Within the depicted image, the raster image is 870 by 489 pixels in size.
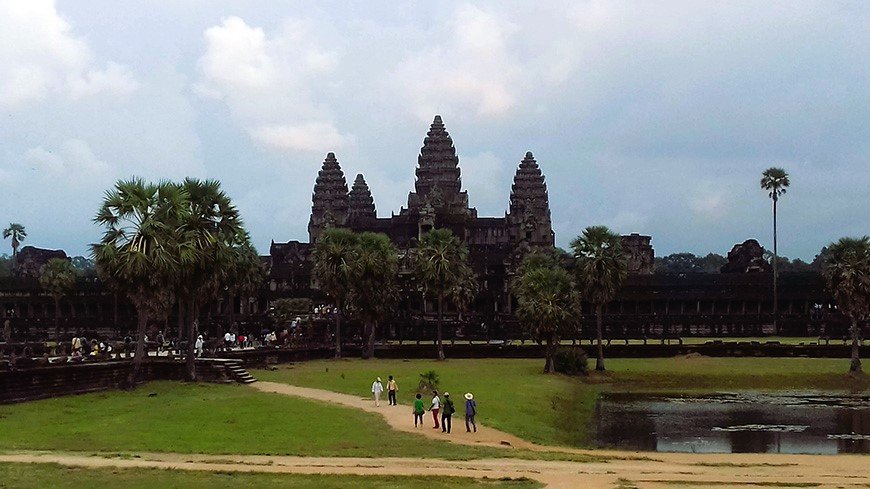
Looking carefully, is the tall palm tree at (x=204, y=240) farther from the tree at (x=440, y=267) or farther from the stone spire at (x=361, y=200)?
the stone spire at (x=361, y=200)

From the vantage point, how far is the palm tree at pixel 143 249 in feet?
144

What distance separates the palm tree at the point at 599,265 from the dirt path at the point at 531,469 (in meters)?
36.2

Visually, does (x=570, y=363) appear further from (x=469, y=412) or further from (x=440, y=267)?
(x=469, y=412)

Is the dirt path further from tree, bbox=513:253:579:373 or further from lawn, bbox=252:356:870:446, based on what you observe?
tree, bbox=513:253:579:373

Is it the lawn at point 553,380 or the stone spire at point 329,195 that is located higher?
the stone spire at point 329,195

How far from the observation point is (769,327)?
10162 centimetres

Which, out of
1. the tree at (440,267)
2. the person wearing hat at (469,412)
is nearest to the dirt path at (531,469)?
the person wearing hat at (469,412)

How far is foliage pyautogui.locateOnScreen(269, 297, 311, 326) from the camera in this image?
292 feet

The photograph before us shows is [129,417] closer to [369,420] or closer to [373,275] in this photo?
[369,420]

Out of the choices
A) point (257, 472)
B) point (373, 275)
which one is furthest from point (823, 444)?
point (373, 275)

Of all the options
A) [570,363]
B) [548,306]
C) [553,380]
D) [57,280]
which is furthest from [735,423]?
[57,280]

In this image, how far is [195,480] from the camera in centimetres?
2339

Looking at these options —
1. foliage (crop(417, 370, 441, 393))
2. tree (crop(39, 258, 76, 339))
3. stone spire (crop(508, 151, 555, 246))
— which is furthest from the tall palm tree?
A: stone spire (crop(508, 151, 555, 246))

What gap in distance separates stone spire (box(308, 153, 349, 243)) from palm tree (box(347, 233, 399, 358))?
89746 mm
